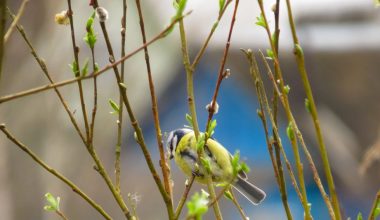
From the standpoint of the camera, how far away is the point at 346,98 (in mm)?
5094

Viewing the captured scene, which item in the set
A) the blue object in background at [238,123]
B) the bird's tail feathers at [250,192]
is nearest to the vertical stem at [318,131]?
the bird's tail feathers at [250,192]

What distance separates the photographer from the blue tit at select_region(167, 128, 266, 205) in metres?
1.80

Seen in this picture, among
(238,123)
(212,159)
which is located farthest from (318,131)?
(238,123)

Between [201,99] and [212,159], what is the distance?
3.58 metres

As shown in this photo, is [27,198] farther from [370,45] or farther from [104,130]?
[370,45]

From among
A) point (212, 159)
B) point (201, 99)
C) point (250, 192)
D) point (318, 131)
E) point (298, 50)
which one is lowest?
point (201, 99)

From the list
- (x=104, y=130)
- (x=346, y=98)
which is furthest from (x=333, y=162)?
(x=104, y=130)

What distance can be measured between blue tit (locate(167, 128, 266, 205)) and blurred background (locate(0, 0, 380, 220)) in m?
2.76

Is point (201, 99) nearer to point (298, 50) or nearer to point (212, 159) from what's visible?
point (212, 159)

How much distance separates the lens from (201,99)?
17.7 feet

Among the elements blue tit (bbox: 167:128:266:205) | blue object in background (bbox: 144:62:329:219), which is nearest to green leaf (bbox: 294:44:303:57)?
blue tit (bbox: 167:128:266:205)

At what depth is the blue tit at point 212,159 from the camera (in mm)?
1797

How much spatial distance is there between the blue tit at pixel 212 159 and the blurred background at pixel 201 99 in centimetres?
276

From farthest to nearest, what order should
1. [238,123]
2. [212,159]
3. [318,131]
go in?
[238,123] → [212,159] → [318,131]
